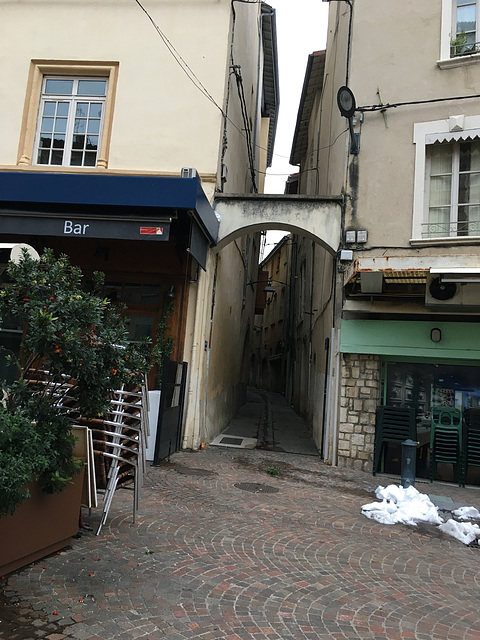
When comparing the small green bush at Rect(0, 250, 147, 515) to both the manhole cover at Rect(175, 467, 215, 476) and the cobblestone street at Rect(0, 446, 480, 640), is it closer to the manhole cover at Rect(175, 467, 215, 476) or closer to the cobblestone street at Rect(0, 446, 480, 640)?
the cobblestone street at Rect(0, 446, 480, 640)

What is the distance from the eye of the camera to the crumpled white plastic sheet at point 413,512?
5.67m

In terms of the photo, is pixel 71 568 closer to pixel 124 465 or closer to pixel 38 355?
pixel 124 465

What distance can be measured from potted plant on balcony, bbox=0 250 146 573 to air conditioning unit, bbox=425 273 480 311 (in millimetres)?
5912

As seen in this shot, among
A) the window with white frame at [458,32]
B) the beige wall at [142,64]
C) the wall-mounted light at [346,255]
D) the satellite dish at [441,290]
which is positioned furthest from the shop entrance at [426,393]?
the window with white frame at [458,32]

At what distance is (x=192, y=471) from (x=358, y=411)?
3256mm

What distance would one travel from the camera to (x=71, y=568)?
12.5ft

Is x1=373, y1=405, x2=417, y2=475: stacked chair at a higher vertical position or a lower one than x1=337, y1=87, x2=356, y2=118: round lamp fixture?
lower

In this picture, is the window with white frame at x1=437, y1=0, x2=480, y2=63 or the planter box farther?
the window with white frame at x1=437, y1=0, x2=480, y2=63

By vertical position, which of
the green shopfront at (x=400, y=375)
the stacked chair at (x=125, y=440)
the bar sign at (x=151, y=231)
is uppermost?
the bar sign at (x=151, y=231)

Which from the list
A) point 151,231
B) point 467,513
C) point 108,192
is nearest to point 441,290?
point 467,513

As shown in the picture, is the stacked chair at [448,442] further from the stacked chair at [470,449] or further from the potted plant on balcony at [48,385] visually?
the potted plant on balcony at [48,385]

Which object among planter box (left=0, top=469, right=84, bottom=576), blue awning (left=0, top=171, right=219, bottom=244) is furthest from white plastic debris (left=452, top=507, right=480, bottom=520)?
blue awning (left=0, top=171, right=219, bottom=244)

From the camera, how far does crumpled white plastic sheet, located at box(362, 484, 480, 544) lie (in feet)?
18.6

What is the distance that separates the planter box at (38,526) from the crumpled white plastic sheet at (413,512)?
12.1ft
